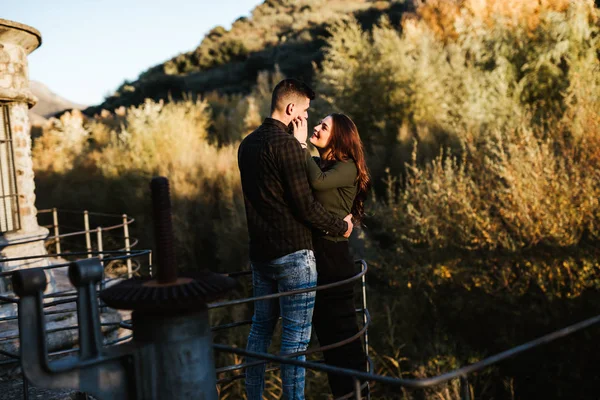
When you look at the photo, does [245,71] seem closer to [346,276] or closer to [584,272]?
[584,272]

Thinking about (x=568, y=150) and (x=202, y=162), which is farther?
(x=202, y=162)

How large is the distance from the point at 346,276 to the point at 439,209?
621cm

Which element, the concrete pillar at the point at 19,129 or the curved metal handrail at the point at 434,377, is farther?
the concrete pillar at the point at 19,129

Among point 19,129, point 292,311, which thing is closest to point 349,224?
point 292,311

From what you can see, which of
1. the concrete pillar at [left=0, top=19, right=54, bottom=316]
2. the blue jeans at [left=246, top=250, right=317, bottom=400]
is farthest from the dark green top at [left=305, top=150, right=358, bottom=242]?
the concrete pillar at [left=0, top=19, right=54, bottom=316]

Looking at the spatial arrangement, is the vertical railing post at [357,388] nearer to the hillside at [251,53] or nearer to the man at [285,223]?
the man at [285,223]

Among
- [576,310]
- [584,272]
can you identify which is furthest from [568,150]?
[576,310]

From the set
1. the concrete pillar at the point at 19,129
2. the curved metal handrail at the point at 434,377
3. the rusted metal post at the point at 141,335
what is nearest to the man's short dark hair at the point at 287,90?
the rusted metal post at the point at 141,335

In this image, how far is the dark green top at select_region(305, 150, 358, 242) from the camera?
3.59 m

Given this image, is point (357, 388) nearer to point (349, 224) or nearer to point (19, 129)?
point (349, 224)

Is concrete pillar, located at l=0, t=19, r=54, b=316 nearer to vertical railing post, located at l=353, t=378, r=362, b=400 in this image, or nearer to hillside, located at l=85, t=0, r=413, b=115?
vertical railing post, located at l=353, t=378, r=362, b=400

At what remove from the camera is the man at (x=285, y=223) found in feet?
11.4

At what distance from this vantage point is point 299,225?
3533 millimetres

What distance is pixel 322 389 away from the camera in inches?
386
